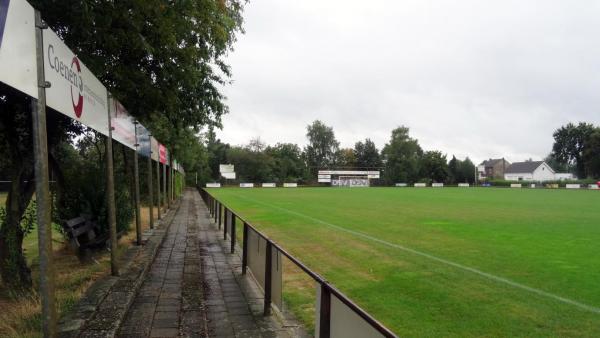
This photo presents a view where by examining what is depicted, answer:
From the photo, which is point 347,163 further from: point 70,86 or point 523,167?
point 70,86

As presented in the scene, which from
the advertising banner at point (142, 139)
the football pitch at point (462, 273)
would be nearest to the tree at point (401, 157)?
Result: the football pitch at point (462, 273)

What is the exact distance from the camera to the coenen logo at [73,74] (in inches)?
155

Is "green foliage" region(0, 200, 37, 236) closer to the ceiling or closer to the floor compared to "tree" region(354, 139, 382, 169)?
closer to the floor

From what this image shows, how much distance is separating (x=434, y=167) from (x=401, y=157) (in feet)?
35.0

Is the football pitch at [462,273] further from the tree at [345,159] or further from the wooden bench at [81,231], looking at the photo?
the tree at [345,159]

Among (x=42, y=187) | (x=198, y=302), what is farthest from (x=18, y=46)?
(x=198, y=302)

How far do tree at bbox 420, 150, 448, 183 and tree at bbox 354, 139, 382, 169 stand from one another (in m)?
22.5

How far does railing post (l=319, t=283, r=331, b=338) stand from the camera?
11.3 feet

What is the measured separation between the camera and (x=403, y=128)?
400 feet

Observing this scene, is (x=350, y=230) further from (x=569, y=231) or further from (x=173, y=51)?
(x=173, y=51)

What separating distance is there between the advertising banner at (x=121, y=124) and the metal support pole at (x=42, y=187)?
125 inches

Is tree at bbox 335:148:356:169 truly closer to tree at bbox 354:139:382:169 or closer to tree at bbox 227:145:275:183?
tree at bbox 354:139:382:169

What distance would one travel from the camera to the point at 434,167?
104938 mm

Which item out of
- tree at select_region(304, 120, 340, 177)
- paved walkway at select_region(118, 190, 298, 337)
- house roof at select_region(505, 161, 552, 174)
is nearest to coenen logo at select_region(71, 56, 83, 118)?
paved walkway at select_region(118, 190, 298, 337)
